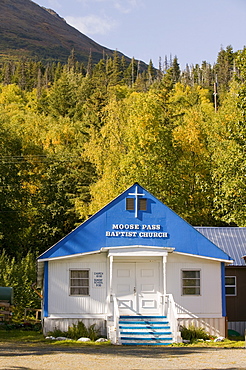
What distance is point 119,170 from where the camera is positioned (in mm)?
40375

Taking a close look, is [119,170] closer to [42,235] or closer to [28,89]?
Result: [42,235]

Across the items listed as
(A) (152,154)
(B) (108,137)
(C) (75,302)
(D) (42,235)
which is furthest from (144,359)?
(D) (42,235)

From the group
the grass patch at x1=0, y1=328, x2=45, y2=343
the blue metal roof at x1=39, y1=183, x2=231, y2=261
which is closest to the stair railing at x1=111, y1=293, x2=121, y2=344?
the blue metal roof at x1=39, y1=183, x2=231, y2=261

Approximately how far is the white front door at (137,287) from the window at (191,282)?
1.08m

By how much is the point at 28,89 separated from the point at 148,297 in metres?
145

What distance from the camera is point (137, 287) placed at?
82.6ft

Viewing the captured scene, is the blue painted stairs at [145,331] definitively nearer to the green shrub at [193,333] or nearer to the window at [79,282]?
the green shrub at [193,333]

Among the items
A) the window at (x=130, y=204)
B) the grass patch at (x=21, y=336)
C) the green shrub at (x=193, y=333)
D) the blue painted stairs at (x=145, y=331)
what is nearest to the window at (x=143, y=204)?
the window at (x=130, y=204)

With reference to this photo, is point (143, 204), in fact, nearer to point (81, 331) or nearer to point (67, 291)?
point (67, 291)

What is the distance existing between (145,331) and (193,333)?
2164mm

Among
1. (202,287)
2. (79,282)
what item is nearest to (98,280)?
(79,282)

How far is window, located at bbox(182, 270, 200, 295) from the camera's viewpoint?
82.5 ft

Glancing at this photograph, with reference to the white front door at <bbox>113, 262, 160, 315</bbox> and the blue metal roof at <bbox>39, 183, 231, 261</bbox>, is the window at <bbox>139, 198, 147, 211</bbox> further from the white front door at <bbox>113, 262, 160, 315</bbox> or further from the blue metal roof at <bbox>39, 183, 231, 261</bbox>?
the white front door at <bbox>113, 262, 160, 315</bbox>

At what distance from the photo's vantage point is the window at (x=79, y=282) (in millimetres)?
24781
